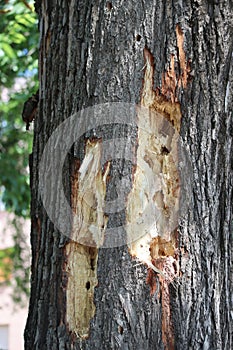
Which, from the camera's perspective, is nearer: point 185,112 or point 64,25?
point 185,112

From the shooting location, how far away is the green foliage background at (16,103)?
514 centimetres

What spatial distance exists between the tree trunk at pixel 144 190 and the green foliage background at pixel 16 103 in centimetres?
310

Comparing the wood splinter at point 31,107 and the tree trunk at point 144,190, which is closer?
the tree trunk at point 144,190

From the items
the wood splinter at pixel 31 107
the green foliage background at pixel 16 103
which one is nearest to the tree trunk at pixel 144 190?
the wood splinter at pixel 31 107

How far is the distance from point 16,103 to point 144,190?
13.1 feet

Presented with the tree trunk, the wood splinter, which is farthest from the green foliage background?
the tree trunk

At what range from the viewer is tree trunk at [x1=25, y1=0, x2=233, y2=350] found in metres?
2.01

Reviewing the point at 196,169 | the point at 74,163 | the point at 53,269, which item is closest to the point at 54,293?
the point at 53,269

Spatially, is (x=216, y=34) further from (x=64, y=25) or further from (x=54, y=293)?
(x=54, y=293)

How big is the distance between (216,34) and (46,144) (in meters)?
0.67

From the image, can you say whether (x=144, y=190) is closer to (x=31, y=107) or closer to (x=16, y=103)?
(x=31, y=107)

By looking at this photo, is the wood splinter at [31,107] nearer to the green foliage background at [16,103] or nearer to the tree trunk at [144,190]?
the tree trunk at [144,190]

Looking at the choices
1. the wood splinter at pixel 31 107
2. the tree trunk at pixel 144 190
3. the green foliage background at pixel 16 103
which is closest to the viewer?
the tree trunk at pixel 144 190

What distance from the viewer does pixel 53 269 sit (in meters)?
2.10
